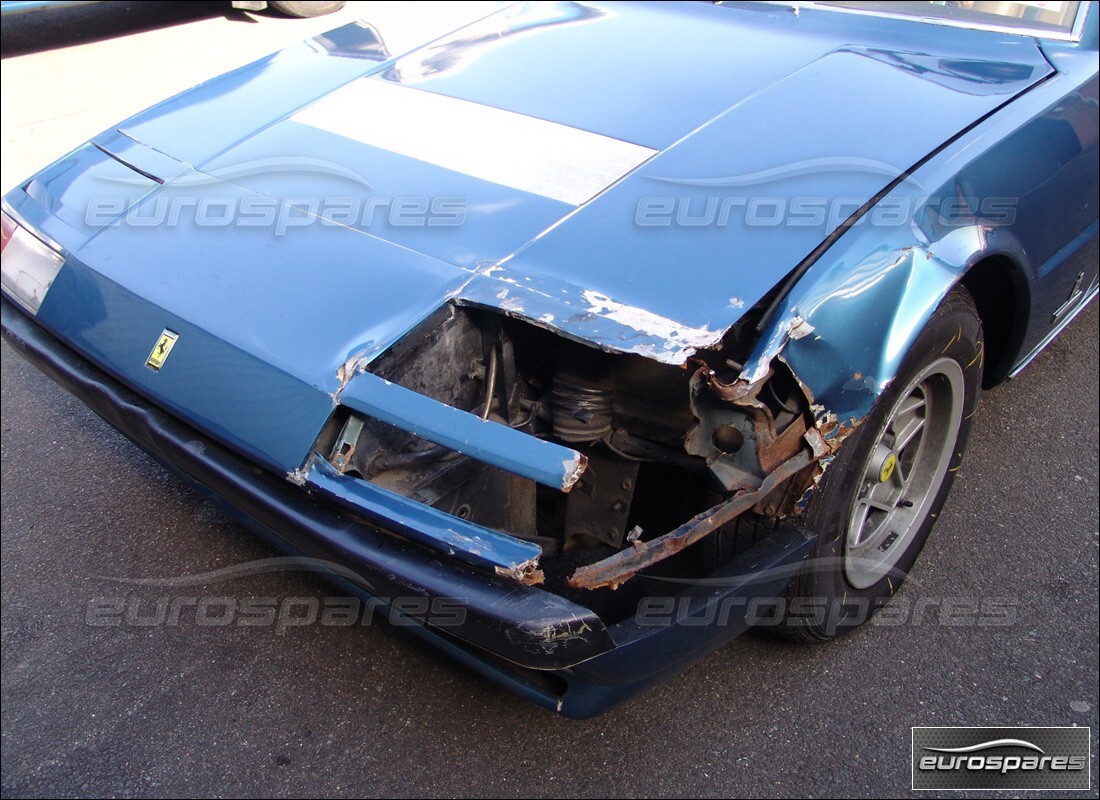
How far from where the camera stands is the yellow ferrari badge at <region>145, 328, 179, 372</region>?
1.80 m

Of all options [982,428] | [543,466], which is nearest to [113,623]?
[543,466]

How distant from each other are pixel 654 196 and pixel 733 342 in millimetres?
388

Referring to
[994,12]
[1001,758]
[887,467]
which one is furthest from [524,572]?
[994,12]

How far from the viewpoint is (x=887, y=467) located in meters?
2.05

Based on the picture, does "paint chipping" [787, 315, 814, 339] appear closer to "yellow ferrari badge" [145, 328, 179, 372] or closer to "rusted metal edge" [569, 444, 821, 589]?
"rusted metal edge" [569, 444, 821, 589]

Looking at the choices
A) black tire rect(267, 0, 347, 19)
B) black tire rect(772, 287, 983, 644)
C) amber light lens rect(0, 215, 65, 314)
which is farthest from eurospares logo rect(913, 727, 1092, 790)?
black tire rect(267, 0, 347, 19)

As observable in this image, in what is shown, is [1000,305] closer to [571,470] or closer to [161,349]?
[571,470]

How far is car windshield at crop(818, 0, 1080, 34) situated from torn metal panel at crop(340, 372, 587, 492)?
181cm

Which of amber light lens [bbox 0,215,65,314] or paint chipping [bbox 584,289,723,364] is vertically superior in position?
paint chipping [bbox 584,289,723,364]

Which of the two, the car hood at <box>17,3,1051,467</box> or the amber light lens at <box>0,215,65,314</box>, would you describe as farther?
the amber light lens at <box>0,215,65,314</box>

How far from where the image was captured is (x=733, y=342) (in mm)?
1680

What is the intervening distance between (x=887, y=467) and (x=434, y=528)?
1088 millimetres

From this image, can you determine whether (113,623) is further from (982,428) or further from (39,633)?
(982,428)

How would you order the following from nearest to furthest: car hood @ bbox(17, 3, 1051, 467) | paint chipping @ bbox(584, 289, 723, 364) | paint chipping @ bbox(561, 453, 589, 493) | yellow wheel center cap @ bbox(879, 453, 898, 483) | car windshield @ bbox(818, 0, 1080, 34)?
1. paint chipping @ bbox(561, 453, 589, 493)
2. paint chipping @ bbox(584, 289, 723, 364)
3. car hood @ bbox(17, 3, 1051, 467)
4. yellow wheel center cap @ bbox(879, 453, 898, 483)
5. car windshield @ bbox(818, 0, 1080, 34)
